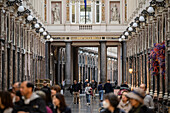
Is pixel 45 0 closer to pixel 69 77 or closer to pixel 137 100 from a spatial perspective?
pixel 69 77

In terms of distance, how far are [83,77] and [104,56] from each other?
2434 centimetres

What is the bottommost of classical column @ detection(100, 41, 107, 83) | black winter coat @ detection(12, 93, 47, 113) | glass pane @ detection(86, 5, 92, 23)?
classical column @ detection(100, 41, 107, 83)

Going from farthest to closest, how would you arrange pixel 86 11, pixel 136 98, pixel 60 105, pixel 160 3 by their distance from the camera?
pixel 86 11, pixel 160 3, pixel 60 105, pixel 136 98

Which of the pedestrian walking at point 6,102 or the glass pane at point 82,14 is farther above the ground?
the glass pane at point 82,14

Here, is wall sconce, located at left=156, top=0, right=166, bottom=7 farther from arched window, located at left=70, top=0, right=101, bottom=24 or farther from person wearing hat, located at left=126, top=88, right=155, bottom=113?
arched window, located at left=70, top=0, right=101, bottom=24

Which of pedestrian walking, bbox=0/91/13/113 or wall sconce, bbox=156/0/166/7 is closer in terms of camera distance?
pedestrian walking, bbox=0/91/13/113

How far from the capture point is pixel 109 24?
1991 inches

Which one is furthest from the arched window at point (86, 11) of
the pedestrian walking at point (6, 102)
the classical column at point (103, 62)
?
the pedestrian walking at point (6, 102)

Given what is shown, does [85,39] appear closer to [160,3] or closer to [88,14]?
[88,14]

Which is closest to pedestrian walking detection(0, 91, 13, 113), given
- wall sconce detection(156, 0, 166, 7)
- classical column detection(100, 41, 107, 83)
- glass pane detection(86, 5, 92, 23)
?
wall sconce detection(156, 0, 166, 7)

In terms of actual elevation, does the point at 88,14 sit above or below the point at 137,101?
above

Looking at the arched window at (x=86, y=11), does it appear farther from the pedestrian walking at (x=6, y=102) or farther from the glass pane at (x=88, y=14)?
the pedestrian walking at (x=6, y=102)

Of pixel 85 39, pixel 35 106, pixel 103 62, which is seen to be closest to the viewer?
pixel 35 106

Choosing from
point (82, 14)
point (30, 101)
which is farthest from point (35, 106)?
point (82, 14)
